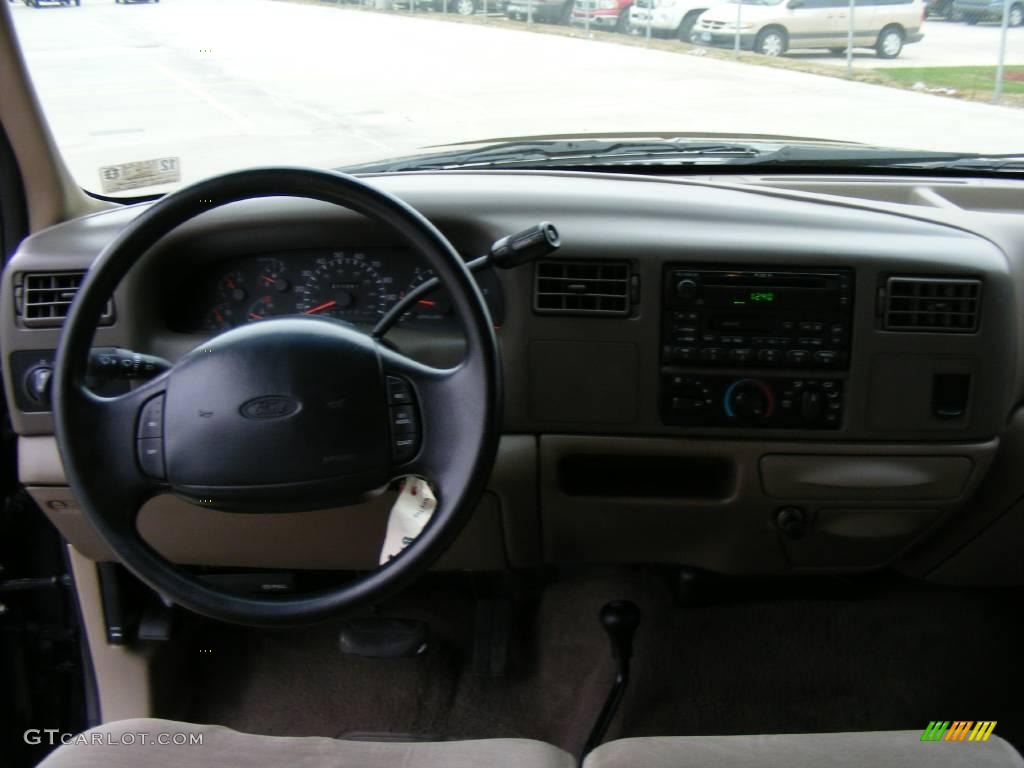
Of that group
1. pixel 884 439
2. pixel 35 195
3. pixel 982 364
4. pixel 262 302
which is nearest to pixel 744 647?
pixel 884 439

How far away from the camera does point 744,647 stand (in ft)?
8.59

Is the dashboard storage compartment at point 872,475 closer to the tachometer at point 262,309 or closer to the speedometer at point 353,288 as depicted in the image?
the speedometer at point 353,288

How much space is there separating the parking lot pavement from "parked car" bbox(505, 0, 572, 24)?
561 mm

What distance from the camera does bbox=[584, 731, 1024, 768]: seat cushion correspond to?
4.86 ft

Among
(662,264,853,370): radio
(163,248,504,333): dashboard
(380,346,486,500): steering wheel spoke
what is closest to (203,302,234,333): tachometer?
(163,248,504,333): dashboard

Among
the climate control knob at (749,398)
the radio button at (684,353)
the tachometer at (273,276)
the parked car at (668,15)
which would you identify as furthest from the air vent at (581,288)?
the parked car at (668,15)

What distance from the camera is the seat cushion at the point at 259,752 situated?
1.53 m

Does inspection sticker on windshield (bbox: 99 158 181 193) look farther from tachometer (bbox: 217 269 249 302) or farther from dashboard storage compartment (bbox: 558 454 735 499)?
dashboard storage compartment (bbox: 558 454 735 499)

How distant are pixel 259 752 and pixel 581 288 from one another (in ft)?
3.19

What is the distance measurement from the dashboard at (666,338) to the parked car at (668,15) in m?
0.47

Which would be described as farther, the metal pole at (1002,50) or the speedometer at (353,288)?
the metal pole at (1002,50)

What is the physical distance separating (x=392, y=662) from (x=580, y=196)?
4.55 feet

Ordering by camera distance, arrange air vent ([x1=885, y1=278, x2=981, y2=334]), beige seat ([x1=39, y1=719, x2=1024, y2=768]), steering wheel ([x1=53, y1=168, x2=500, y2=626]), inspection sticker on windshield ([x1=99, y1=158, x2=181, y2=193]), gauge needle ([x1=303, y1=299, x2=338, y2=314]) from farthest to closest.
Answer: inspection sticker on windshield ([x1=99, y1=158, x2=181, y2=193])
gauge needle ([x1=303, y1=299, x2=338, y2=314])
air vent ([x1=885, y1=278, x2=981, y2=334])
beige seat ([x1=39, y1=719, x2=1024, y2=768])
steering wheel ([x1=53, y1=168, x2=500, y2=626])

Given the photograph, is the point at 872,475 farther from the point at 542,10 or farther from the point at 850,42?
the point at 542,10
